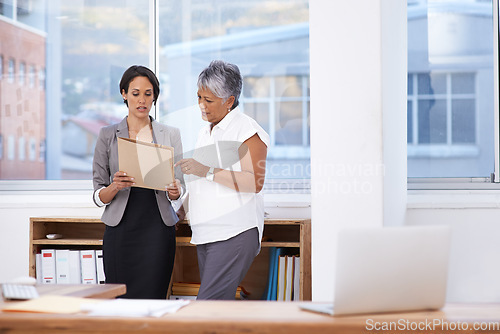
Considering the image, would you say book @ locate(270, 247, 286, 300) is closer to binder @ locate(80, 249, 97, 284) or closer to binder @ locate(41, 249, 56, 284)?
binder @ locate(80, 249, 97, 284)

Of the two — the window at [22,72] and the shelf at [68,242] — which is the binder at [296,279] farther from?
the window at [22,72]

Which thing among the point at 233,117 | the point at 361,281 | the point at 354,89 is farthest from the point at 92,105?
the point at 361,281

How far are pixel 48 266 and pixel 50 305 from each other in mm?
1801

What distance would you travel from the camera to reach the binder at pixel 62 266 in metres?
3.35

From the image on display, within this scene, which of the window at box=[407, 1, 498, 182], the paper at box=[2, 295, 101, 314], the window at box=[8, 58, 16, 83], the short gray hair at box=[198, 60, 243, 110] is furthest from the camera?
the window at box=[8, 58, 16, 83]

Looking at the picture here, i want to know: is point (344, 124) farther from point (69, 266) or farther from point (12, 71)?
point (12, 71)

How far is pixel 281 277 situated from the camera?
10.6 feet

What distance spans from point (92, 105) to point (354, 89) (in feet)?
7.56

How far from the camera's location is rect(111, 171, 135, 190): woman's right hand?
8.65 feet

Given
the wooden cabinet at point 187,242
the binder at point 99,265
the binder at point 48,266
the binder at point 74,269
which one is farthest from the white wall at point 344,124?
the binder at point 48,266

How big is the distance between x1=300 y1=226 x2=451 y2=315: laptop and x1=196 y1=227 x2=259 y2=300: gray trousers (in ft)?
3.14

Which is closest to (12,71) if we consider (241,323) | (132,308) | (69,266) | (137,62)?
(137,62)

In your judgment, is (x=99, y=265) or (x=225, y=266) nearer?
(x=225, y=266)

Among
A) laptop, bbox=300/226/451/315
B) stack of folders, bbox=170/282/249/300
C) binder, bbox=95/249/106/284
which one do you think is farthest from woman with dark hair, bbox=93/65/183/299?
laptop, bbox=300/226/451/315
